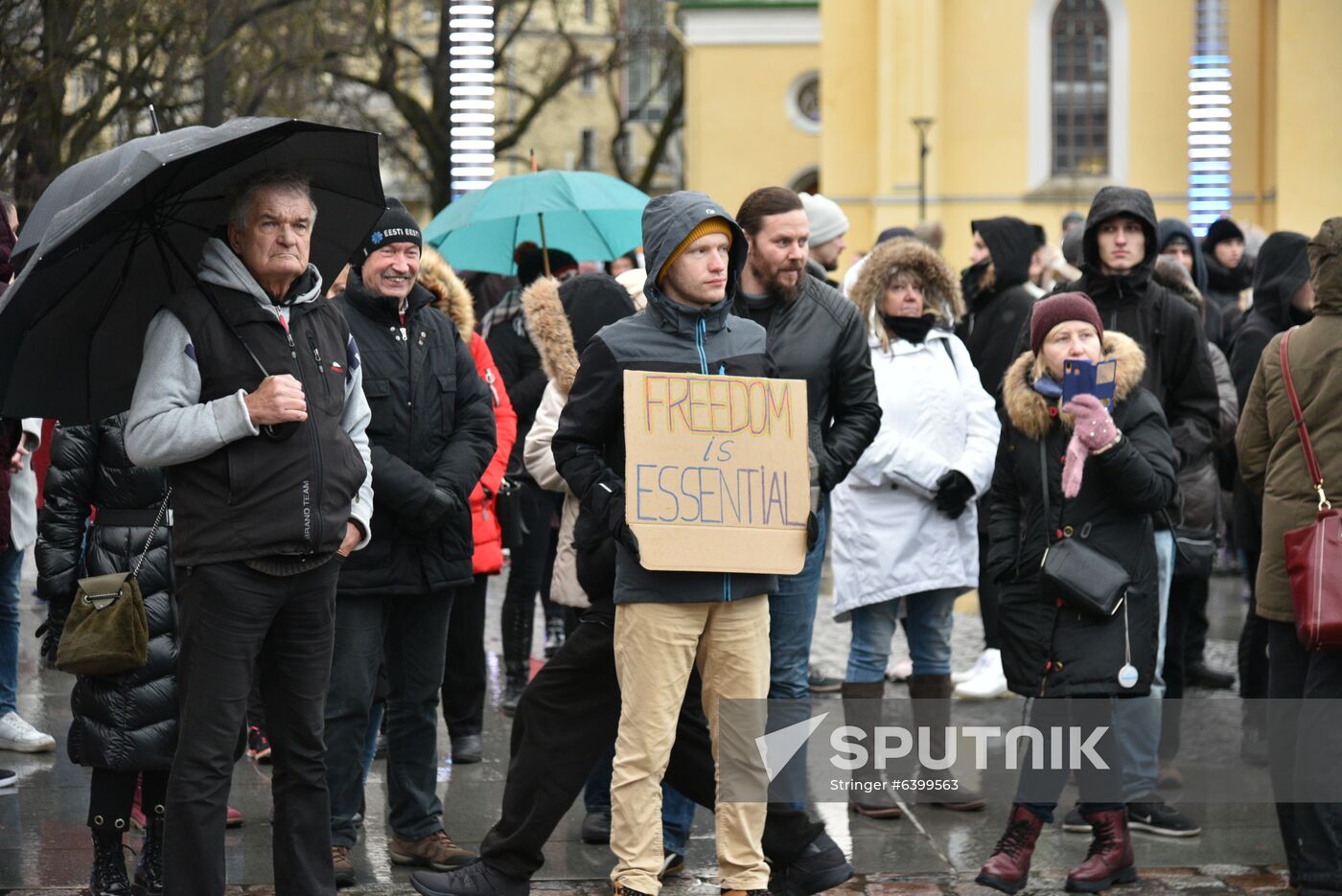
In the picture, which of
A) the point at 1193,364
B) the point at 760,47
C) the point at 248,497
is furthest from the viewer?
the point at 760,47

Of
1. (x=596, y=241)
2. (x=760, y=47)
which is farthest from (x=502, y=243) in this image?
(x=760, y=47)

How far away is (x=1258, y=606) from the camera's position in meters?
6.26

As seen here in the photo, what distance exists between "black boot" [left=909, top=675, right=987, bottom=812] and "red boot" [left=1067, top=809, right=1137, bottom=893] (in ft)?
3.15

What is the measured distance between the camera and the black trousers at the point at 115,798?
578 centimetres

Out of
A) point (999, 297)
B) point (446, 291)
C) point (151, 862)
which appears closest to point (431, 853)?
point (151, 862)

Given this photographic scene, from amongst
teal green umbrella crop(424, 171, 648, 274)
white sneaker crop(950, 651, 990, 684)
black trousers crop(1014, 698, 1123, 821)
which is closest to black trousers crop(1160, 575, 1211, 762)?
white sneaker crop(950, 651, 990, 684)

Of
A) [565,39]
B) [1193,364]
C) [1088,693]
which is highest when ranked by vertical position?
[565,39]

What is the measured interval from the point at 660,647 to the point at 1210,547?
3.10m

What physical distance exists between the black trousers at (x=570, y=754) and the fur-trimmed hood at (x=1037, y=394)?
60.3 inches

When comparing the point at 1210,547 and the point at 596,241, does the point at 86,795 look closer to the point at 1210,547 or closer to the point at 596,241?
the point at 596,241

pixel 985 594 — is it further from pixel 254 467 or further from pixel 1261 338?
pixel 254 467

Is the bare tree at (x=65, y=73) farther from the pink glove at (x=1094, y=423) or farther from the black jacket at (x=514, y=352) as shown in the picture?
the pink glove at (x=1094, y=423)

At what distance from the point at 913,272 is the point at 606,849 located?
8.31ft

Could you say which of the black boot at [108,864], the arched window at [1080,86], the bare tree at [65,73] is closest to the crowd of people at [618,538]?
the black boot at [108,864]
